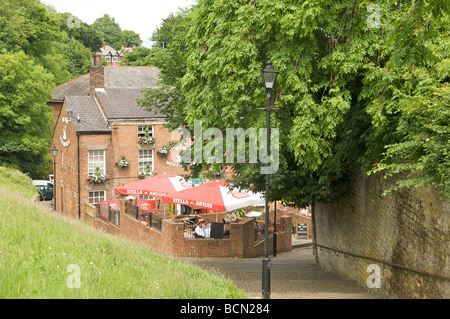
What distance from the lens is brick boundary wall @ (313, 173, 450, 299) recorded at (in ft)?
33.9

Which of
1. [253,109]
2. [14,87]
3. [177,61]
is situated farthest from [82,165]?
[253,109]

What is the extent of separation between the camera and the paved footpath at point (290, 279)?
12.9 meters

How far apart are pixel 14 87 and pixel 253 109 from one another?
34.5 m

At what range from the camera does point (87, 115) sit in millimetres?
36844

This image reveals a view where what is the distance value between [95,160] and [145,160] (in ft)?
11.5

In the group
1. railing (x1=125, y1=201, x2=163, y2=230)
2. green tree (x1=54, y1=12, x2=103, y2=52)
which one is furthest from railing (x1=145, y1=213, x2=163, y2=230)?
green tree (x1=54, y1=12, x2=103, y2=52)

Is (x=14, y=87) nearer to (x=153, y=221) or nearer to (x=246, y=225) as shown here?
(x=153, y=221)

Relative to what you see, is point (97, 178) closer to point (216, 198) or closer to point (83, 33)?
point (216, 198)

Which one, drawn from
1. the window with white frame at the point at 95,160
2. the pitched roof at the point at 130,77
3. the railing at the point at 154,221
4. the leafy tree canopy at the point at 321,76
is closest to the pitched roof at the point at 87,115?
the window with white frame at the point at 95,160

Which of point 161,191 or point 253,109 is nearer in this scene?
point 253,109

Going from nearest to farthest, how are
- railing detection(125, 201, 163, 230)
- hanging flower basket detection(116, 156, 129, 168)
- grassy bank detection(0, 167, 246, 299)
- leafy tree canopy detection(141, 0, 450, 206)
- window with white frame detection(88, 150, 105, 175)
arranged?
grassy bank detection(0, 167, 246, 299)
leafy tree canopy detection(141, 0, 450, 206)
railing detection(125, 201, 163, 230)
window with white frame detection(88, 150, 105, 175)
hanging flower basket detection(116, 156, 129, 168)

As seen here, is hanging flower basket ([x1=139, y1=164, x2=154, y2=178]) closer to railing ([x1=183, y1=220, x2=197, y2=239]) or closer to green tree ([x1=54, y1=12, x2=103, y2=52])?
railing ([x1=183, y1=220, x2=197, y2=239])

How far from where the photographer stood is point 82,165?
35.9m

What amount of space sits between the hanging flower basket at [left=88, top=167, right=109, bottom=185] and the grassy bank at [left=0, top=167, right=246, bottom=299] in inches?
932
